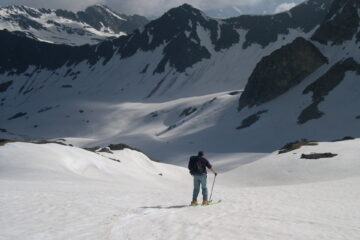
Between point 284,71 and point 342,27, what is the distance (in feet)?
60.4

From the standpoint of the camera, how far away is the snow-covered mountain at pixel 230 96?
80500 mm

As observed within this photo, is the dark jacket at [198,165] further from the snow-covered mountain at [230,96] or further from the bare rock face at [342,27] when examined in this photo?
the bare rock face at [342,27]

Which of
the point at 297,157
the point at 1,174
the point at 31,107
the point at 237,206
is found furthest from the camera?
the point at 31,107

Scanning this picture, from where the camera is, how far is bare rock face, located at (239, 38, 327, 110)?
9562 centimetres

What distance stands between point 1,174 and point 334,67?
7752cm

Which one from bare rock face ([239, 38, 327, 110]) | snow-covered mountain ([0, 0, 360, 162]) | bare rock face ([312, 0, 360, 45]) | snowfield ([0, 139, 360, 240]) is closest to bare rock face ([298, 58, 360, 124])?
snow-covered mountain ([0, 0, 360, 162])

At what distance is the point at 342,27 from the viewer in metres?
101

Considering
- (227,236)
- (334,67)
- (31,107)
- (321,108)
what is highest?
(31,107)

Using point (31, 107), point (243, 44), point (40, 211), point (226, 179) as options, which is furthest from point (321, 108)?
point (31, 107)

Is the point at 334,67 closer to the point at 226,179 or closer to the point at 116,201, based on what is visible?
the point at 226,179

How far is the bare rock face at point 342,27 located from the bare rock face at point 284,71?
21.8 feet

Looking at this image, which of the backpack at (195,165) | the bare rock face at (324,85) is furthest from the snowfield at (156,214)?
the bare rock face at (324,85)

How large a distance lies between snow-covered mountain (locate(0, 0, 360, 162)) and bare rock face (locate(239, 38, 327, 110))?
0.72 feet

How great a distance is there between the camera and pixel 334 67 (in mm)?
88688
